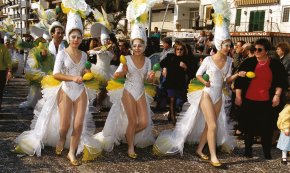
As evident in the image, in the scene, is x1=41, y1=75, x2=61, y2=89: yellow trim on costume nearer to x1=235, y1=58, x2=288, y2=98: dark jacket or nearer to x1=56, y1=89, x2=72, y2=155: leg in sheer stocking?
x1=56, y1=89, x2=72, y2=155: leg in sheer stocking

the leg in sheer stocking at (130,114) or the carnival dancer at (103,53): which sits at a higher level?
the carnival dancer at (103,53)

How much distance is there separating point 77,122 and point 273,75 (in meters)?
2.87

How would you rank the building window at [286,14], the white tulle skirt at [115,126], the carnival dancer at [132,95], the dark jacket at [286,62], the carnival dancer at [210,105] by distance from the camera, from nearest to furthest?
the carnival dancer at [210,105] → the carnival dancer at [132,95] → the white tulle skirt at [115,126] → the dark jacket at [286,62] → the building window at [286,14]

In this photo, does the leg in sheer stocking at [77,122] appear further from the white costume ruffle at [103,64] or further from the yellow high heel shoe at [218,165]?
the white costume ruffle at [103,64]

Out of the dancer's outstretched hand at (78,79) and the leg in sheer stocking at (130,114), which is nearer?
the dancer's outstretched hand at (78,79)

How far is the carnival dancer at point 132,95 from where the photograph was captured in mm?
5156

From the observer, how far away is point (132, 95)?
5.17 meters

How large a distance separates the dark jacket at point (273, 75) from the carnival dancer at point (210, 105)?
286 millimetres

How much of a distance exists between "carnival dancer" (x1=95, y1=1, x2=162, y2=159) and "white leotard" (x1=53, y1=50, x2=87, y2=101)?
0.58 meters

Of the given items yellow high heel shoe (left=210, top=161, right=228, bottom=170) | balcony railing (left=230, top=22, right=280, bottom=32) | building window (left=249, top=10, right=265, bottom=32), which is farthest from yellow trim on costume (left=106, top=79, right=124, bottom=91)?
building window (left=249, top=10, right=265, bottom=32)

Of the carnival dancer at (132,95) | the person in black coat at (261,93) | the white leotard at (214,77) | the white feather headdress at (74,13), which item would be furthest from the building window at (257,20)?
the white feather headdress at (74,13)

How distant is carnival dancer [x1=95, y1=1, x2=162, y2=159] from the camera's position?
16.9 ft

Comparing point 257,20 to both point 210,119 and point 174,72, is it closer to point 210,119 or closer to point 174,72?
point 174,72

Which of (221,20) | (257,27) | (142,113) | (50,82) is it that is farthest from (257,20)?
(50,82)
